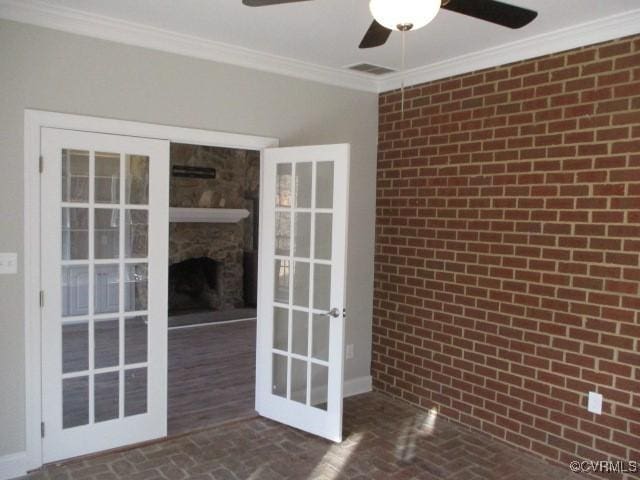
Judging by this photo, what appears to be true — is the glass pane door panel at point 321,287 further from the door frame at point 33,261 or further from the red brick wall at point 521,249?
the door frame at point 33,261

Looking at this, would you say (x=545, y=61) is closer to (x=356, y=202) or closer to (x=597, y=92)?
(x=597, y=92)

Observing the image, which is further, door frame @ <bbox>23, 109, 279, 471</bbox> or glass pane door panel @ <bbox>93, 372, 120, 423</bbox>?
glass pane door panel @ <bbox>93, 372, 120, 423</bbox>

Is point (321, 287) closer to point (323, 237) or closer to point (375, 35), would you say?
point (323, 237)

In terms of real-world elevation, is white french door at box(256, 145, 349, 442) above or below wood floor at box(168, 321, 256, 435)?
above

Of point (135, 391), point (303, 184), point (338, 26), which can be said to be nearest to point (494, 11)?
point (338, 26)

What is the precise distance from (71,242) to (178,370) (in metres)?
2.33

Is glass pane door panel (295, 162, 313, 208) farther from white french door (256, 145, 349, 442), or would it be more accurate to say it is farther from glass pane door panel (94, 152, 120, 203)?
glass pane door panel (94, 152, 120, 203)

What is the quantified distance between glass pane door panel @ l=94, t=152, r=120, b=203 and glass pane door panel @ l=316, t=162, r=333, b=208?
1312mm

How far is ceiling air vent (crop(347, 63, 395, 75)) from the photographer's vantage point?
3875 millimetres

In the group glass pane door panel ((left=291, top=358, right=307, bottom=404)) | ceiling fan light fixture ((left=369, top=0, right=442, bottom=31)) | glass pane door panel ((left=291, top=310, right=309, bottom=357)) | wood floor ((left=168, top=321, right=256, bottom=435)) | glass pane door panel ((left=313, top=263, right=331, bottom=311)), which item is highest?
ceiling fan light fixture ((left=369, top=0, right=442, bottom=31))

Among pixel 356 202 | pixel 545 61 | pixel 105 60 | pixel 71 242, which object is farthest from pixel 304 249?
pixel 545 61

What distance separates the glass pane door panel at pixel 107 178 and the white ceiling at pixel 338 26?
0.82 metres

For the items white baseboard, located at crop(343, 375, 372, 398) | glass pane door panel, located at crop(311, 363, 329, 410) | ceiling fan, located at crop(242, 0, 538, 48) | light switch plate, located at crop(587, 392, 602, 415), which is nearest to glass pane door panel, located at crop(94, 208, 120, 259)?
glass pane door panel, located at crop(311, 363, 329, 410)

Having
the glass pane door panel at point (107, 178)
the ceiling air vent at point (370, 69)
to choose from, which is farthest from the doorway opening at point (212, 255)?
the ceiling air vent at point (370, 69)
